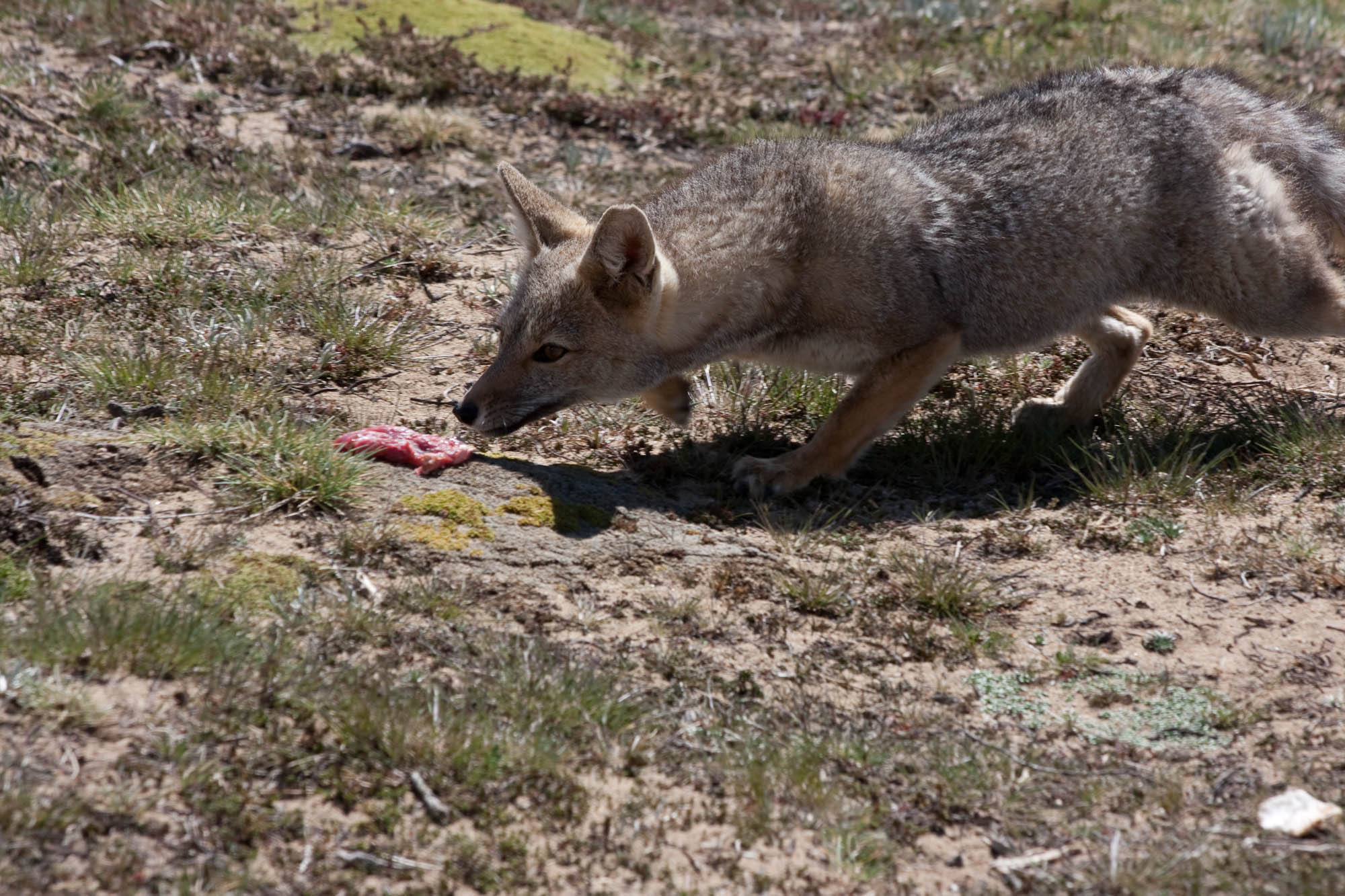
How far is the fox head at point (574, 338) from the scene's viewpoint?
6.29 metres

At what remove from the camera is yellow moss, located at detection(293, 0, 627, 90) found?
12.1 metres

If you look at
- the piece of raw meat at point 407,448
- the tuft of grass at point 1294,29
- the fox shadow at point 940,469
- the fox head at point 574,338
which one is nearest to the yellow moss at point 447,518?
the piece of raw meat at point 407,448

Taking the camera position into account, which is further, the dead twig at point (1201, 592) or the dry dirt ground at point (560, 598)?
the dead twig at point (1201, 592)

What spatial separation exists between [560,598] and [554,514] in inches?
26.4

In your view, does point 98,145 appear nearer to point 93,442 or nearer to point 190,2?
point 190,2

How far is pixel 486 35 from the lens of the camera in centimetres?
1252

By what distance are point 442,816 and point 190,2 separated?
1094cm

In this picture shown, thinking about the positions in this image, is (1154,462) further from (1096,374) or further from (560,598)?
(560,598)

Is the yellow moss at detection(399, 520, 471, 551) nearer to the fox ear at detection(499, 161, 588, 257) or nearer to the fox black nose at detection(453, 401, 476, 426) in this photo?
the fox black nose at detection(453, 401, 476, 426)

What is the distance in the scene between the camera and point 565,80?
38.8 feet

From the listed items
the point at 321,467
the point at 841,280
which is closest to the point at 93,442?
the point at 321,467

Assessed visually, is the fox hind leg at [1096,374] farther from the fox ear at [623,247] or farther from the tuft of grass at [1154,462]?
the fox ear at [623,247]

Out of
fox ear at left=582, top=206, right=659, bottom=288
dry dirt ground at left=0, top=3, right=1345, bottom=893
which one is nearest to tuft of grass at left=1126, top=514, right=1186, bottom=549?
dry dirt ground at left=0, top=3, right=1345, bottom=893

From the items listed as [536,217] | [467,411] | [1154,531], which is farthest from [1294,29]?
[467,411]
